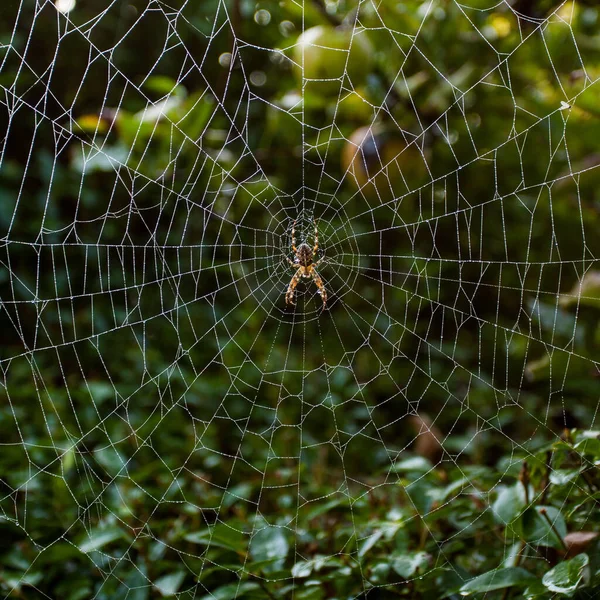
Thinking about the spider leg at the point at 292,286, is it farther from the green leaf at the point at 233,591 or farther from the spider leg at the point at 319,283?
the green leaf at the point at 233,591

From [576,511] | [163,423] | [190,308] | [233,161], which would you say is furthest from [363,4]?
[576,511]

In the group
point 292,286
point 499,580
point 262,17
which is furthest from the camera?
point 262,17

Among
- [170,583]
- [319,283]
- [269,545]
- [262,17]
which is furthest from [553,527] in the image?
[262,17]

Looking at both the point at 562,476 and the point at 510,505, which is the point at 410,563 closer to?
the point at 510,505

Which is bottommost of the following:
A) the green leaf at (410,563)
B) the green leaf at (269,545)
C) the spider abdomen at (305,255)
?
the green leaf at (269,545)

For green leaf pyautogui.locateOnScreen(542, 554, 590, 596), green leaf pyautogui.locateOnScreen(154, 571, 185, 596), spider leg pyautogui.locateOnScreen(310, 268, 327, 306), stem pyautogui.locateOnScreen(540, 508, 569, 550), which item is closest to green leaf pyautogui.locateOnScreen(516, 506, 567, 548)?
stem pyautogui.locateOnScreen(540, 508, 569, 550)

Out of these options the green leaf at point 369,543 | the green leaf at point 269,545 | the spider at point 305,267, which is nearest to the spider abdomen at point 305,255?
the spider at point 305,267

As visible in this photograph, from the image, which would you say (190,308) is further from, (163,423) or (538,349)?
(538,349)
